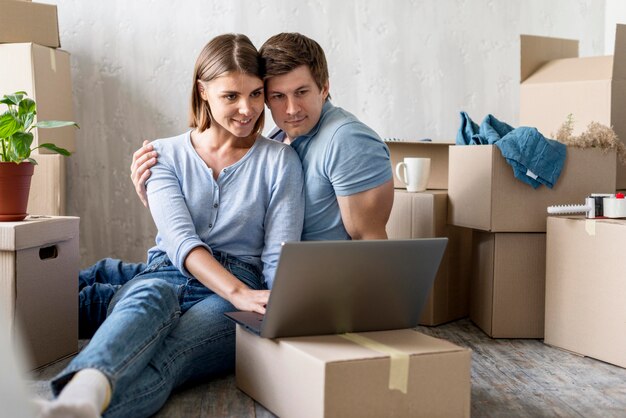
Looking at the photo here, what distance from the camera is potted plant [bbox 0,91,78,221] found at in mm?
1627

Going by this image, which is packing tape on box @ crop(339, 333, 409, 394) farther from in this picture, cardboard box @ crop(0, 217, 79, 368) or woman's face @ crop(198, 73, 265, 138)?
cardboard box @ crop(0, 217, 79, 368)

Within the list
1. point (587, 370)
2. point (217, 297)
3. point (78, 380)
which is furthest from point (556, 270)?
point (78, 380)

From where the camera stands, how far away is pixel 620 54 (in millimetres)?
2082

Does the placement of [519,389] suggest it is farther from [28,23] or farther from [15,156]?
[28,23]

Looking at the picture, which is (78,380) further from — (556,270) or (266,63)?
(556,270)

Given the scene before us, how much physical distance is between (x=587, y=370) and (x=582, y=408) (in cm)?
29

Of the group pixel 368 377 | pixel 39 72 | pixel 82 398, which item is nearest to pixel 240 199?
pixel 368 377

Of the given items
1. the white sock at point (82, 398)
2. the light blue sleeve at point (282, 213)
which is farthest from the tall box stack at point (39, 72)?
the white sock at point (82, 398)

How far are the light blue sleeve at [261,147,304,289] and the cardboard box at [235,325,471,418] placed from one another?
1.16ft

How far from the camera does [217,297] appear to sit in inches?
62.9

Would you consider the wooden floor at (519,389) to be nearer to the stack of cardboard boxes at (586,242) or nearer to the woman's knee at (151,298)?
the stack of cardboard boxes at (586,242)

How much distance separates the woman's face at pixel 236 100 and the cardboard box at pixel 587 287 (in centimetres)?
83

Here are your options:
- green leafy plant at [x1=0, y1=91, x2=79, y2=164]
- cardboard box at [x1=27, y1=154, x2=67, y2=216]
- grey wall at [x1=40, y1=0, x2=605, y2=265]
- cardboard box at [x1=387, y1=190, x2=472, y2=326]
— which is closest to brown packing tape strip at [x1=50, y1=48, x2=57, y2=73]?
grey wall at [x1=40, y1=0, x2=605, y2=265]

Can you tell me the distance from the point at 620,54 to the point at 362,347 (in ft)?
4.44
